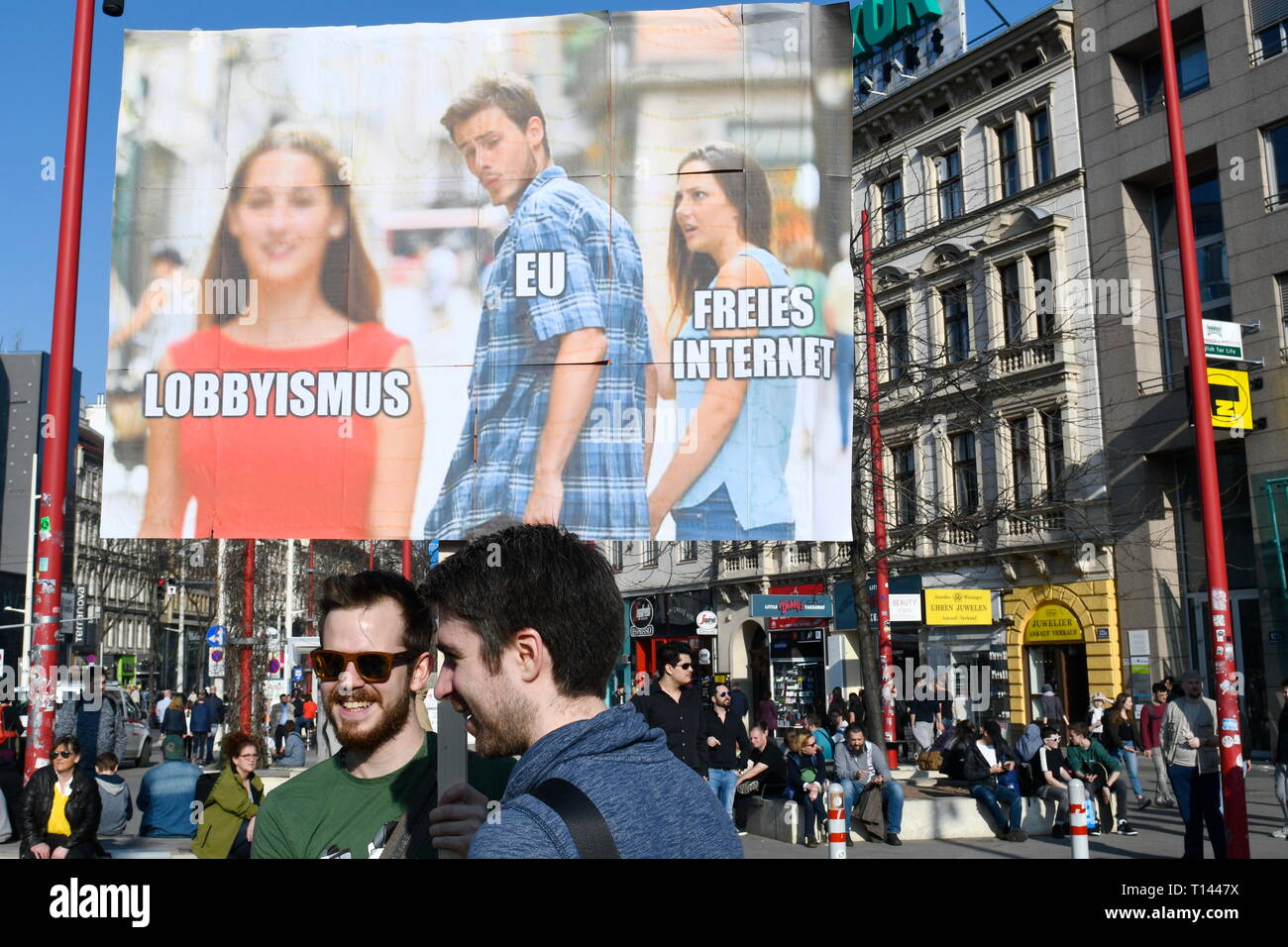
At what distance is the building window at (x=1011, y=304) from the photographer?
30234mm

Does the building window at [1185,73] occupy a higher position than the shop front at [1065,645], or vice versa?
the building window at [1185,73]

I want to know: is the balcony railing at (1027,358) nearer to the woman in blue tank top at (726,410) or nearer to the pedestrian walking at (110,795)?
the woman in blue tank top at (726,410)

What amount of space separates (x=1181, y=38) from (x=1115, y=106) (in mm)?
1988

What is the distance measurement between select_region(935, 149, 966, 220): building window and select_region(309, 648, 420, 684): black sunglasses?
3128 cm

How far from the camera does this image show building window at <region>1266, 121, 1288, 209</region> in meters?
24.2

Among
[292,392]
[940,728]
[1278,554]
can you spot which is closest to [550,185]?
[292,392]

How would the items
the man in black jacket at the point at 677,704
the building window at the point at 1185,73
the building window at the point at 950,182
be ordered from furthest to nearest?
the building window at the point at 950,182
the building window at the point at 1185,73
the man in black jacket at the point at 677,704

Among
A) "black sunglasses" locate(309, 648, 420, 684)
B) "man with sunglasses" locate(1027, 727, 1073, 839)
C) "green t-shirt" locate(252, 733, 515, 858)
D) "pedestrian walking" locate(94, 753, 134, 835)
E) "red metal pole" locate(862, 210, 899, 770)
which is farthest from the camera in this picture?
"red metal pole" locate(862, 210, 899, 770)

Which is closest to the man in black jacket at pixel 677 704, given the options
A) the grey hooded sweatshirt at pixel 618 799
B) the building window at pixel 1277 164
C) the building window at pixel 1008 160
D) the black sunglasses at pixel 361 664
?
the black sunglasses at pixel 361 664

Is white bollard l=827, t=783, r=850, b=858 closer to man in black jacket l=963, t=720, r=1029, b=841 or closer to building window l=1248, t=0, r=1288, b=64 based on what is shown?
man in black jacket l=963, t=720, r=1029, b=841

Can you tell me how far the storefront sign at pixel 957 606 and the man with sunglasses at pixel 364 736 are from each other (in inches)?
1002

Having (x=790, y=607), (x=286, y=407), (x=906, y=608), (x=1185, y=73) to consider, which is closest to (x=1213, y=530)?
(x=286, y=407)

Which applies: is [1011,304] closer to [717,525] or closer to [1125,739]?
[1125,739]

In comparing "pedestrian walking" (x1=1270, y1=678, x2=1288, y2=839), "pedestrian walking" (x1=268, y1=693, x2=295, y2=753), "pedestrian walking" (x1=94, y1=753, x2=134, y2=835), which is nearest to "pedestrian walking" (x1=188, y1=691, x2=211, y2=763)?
"pedestrian walking" (x1=268, y1=693, x2=295, y2=753)
